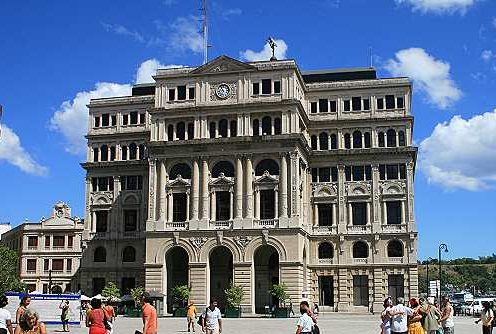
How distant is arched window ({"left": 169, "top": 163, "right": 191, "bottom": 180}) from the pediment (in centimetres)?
1031

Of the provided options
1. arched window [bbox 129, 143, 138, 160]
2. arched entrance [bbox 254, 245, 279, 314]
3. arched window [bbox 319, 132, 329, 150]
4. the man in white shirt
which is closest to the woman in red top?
the man in white shirt

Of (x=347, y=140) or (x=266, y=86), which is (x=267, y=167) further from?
(x=347, y=140)

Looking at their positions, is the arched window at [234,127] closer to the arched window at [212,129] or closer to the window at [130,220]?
the arched window at [212,129]

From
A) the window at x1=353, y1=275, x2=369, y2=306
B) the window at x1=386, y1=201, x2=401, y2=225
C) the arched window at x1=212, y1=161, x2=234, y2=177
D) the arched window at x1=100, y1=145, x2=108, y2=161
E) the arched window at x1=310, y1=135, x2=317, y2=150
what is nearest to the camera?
the arched window at x1=212, y1=161, x2=234, y2=177

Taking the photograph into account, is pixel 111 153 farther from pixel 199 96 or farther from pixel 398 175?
pixel 398 175

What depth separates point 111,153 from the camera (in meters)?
90.2

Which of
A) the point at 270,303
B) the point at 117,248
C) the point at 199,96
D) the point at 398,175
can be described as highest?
the point at 199,96

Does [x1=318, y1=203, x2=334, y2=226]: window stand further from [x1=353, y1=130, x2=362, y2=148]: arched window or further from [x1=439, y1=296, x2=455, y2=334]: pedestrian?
[x1=439, y1=296, x2=455, y2=334]: pedestrian

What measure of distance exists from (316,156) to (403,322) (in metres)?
60.6

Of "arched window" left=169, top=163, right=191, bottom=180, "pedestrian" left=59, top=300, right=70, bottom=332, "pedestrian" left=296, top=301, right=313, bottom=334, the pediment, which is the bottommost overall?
"pedestrian" left=59, top=300, right=70, bottom=332

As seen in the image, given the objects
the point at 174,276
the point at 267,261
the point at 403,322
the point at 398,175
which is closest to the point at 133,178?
the point at 174,276

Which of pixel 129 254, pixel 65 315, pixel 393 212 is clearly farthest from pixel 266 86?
pixel 65 315

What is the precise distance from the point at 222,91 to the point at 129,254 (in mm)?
23479

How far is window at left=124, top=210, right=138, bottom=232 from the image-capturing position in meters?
87.7
